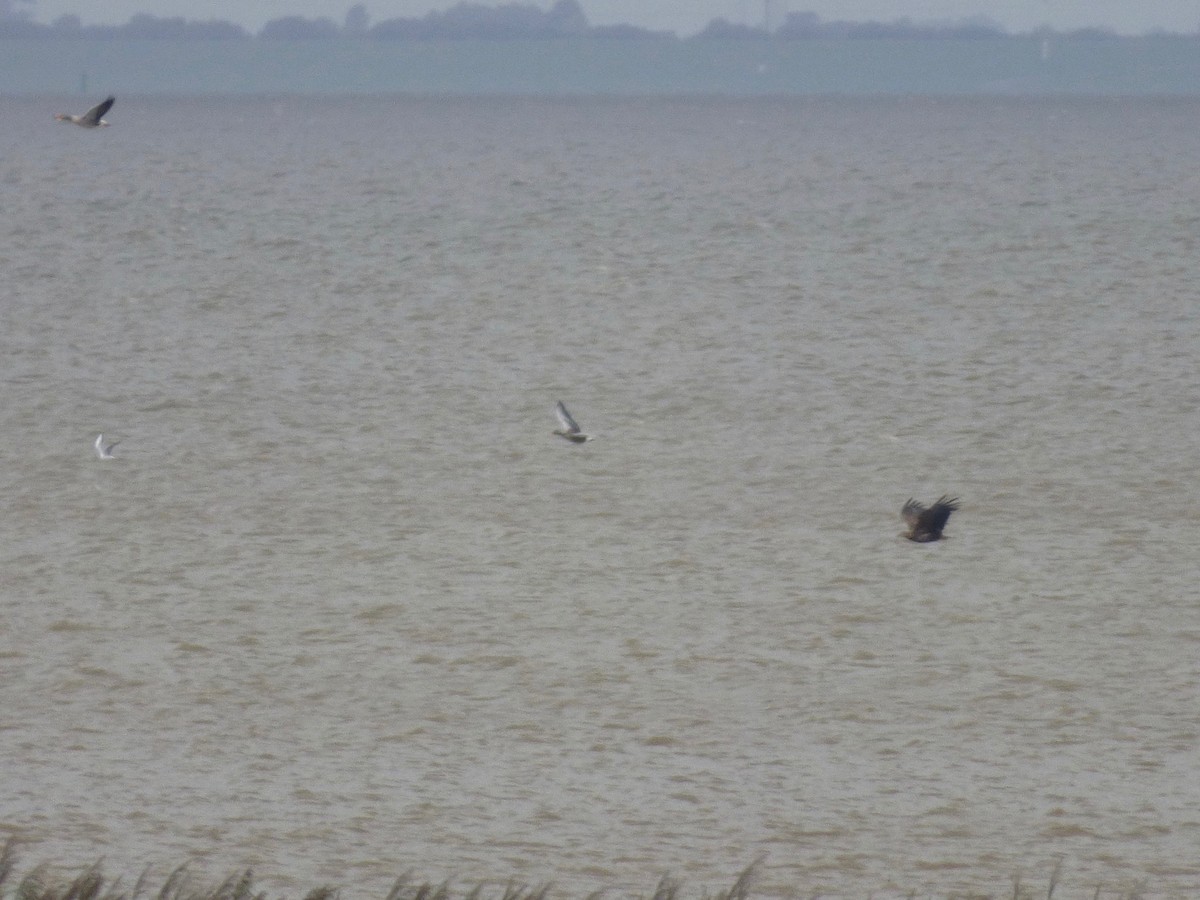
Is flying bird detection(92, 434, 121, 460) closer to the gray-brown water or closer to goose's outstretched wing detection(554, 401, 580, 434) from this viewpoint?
the gray-brown water

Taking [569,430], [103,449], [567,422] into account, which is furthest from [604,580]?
[103,449]

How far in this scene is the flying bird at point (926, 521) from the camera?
39.0ft

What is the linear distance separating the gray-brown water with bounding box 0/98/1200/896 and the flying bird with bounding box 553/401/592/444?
0.75 feet

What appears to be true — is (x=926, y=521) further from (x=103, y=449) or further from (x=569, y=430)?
(x=103, y=449)

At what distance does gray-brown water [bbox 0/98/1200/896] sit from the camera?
751 cm

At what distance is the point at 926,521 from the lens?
11.9 meters

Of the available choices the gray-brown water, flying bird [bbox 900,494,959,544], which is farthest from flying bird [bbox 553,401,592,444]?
flying bird [bbox 900,494,959,544]

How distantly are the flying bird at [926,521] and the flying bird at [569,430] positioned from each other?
309cm

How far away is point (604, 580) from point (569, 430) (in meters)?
3.61

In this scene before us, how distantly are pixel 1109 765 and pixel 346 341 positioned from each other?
14171 mm

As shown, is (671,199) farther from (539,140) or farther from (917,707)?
(539,140)

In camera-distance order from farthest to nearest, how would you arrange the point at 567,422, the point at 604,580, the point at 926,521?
the point at 567,422
the point at 926,521
the point at 604,580

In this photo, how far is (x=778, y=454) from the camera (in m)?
14.9

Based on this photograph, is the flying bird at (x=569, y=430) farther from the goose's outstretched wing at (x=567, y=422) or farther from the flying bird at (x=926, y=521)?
the flying bird at (x=926, y=521)
